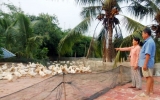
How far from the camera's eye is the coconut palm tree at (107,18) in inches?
417

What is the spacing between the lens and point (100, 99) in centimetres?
513

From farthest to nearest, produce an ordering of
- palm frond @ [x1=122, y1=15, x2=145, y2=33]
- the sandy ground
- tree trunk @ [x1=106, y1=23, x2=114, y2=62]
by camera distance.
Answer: tree trunk @ [x1=106, y1=23, x2=114, y2=62] → palm frond @ [x1=122, y1=15, x2=145, y2=33] → the sandy ground

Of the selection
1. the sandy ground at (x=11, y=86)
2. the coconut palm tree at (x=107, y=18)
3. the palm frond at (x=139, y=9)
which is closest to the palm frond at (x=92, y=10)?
the coconut palm tree at (x=107, y=18)

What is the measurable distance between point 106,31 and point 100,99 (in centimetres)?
658

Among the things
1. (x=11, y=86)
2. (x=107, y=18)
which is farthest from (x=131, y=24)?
(x=11, y=86)

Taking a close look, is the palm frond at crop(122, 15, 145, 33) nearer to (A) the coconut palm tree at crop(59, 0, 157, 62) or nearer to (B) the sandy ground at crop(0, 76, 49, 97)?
(A) the coconut palm tree at crop(59, 0, 157, 62)

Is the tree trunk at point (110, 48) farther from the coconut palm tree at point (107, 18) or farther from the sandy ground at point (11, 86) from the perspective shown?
the sandy ground at point (11, 86)

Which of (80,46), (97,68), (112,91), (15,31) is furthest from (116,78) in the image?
(80,46)

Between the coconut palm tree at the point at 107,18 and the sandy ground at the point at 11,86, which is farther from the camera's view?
the coconut palm tree at the point at 107,18

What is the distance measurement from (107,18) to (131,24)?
4.09 ft

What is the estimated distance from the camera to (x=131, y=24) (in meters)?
10.3

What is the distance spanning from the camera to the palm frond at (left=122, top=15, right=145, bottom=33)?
10133 mm

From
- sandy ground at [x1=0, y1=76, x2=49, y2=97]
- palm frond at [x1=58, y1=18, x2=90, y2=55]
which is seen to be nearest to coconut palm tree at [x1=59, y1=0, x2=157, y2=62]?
palm frond at [x1=58, y1=18, x2=90, y2=55]

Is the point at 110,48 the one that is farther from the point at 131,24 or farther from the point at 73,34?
the point at 73,34
